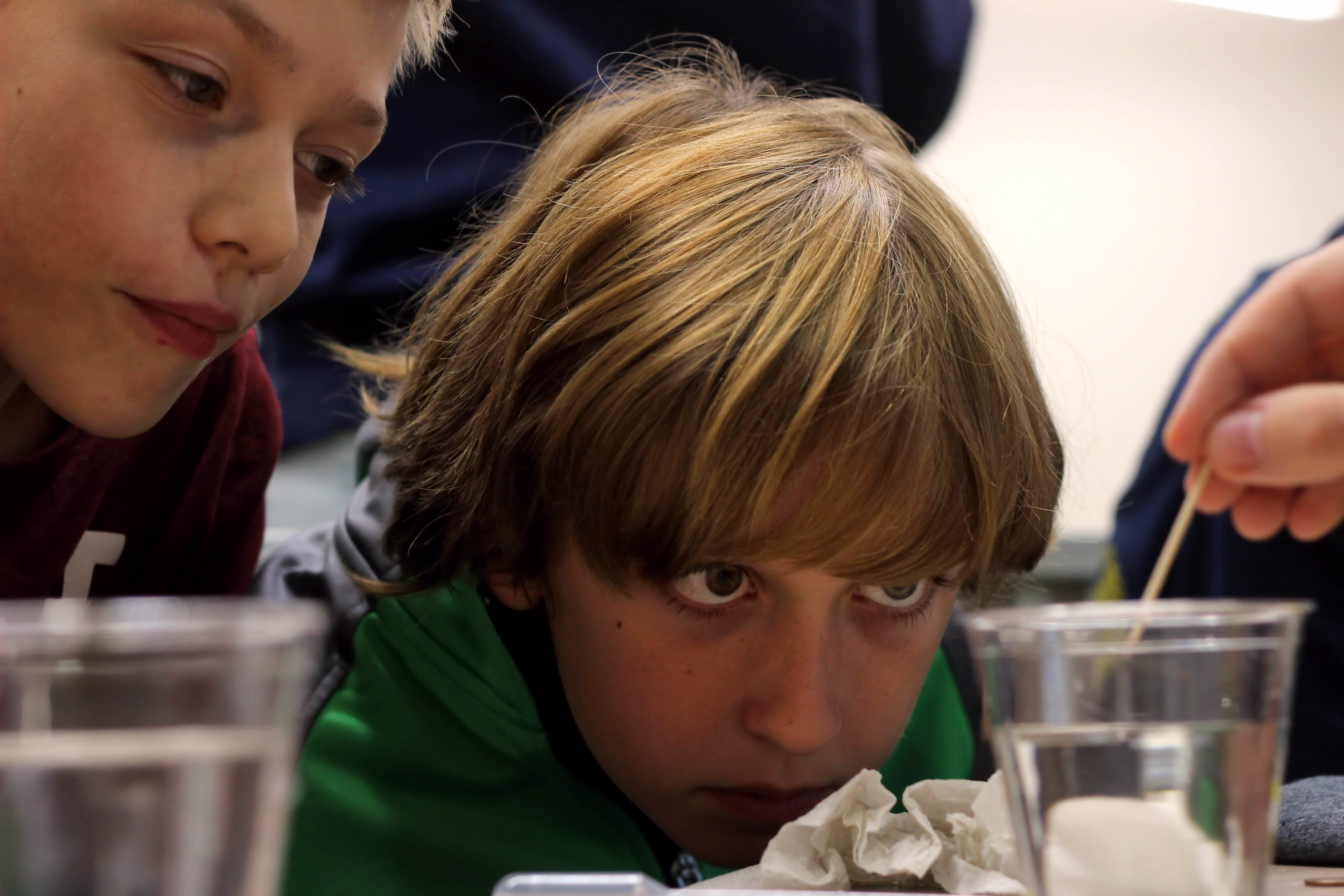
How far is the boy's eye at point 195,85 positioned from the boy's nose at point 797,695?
1.44 feet

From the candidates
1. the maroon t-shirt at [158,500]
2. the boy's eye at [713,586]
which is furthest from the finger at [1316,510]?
the maroon t-shirt at [158,500]

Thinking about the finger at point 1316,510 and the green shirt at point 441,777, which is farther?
the green shirt at point 441,777

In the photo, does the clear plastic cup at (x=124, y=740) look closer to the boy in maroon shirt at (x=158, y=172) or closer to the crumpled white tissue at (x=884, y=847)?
the crumpled white tissue at (x=884, y=847)

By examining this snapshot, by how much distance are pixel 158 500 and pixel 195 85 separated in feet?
1.44

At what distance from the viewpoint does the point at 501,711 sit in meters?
0.89

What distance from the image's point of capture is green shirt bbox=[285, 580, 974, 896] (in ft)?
2.77

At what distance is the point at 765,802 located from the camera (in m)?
0.77

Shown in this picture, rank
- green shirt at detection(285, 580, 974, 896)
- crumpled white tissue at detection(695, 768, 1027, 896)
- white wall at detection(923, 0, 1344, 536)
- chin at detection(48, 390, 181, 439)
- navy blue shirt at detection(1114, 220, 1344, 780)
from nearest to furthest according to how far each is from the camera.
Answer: crumpled white tissue at detection(695, 768, 1027, 896) → chin at detection(48, 390, 181, 439) → green shirt at detection(285, 580, 974, 896) → navy blue shirt at detection(1114, 220, 1344, 780) → white wall at detection(923, 0, 1344, 536)

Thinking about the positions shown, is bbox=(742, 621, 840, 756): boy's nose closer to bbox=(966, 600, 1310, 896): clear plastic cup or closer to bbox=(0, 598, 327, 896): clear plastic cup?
bbox=(966, 600, 1310, 896): clear plastic cup

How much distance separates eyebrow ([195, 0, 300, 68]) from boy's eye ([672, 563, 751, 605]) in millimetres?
374

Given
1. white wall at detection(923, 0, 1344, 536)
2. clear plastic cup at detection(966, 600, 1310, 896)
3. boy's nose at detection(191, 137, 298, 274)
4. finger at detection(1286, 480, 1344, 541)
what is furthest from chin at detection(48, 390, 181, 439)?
white wall at detection(923, 0, 1344, 536)

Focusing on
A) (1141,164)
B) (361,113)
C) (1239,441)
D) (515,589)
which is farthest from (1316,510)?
(1141,164)

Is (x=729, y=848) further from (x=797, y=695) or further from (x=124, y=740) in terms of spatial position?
(x=124, y=740)

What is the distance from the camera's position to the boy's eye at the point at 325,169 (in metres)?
0.81
